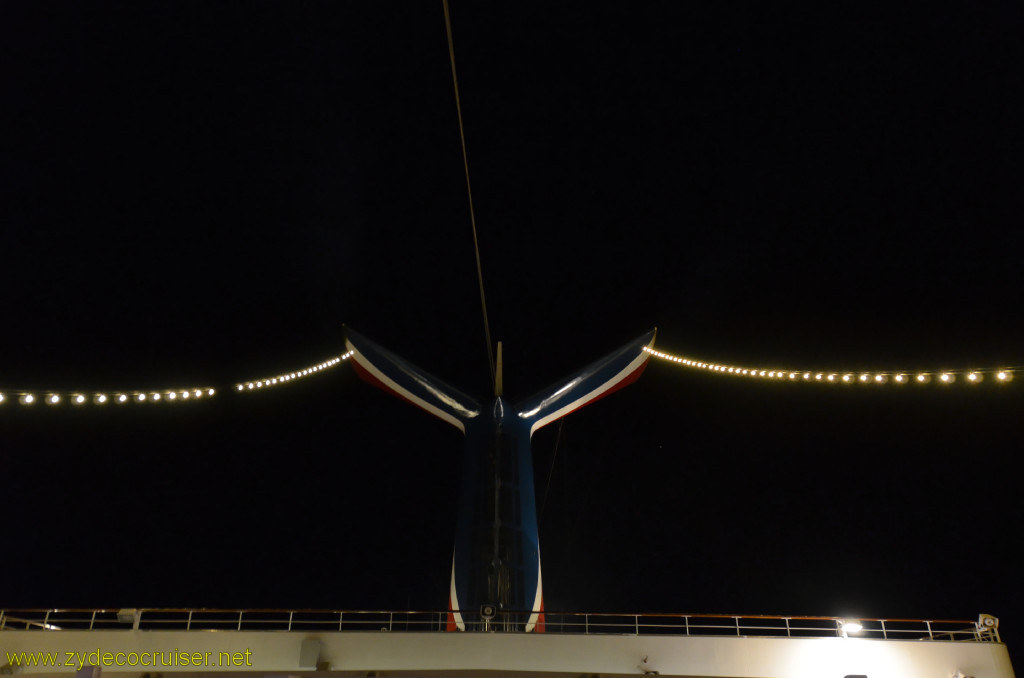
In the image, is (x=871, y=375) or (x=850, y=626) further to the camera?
(x=871, y=375)

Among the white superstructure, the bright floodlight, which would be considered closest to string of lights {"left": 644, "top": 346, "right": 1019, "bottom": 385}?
the white superstructure

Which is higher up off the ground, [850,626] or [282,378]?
[282,378]

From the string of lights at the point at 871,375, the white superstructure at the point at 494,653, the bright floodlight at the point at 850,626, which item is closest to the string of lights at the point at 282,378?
the white superstructure at the point at 494,653

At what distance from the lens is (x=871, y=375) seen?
14.0 m

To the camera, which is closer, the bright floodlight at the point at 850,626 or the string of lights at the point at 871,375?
the bright floodlight at the point at 850,626

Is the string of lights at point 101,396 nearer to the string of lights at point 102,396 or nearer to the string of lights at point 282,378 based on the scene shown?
the string of lights at point 102,396

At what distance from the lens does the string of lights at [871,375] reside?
1224 cm

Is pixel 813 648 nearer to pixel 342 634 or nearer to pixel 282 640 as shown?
pixel 342 634

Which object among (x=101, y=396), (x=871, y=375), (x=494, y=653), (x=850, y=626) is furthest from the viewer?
(x=101, y=396)

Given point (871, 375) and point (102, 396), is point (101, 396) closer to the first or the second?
point (102, 396)

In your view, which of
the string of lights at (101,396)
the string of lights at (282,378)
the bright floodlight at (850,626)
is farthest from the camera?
the string of lights at (282,378)

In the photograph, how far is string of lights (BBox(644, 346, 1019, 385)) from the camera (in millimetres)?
12244

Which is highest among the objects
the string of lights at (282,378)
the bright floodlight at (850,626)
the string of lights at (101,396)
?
the string of lights at (282,378)

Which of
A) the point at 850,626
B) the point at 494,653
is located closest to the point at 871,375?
the point at 850,626
